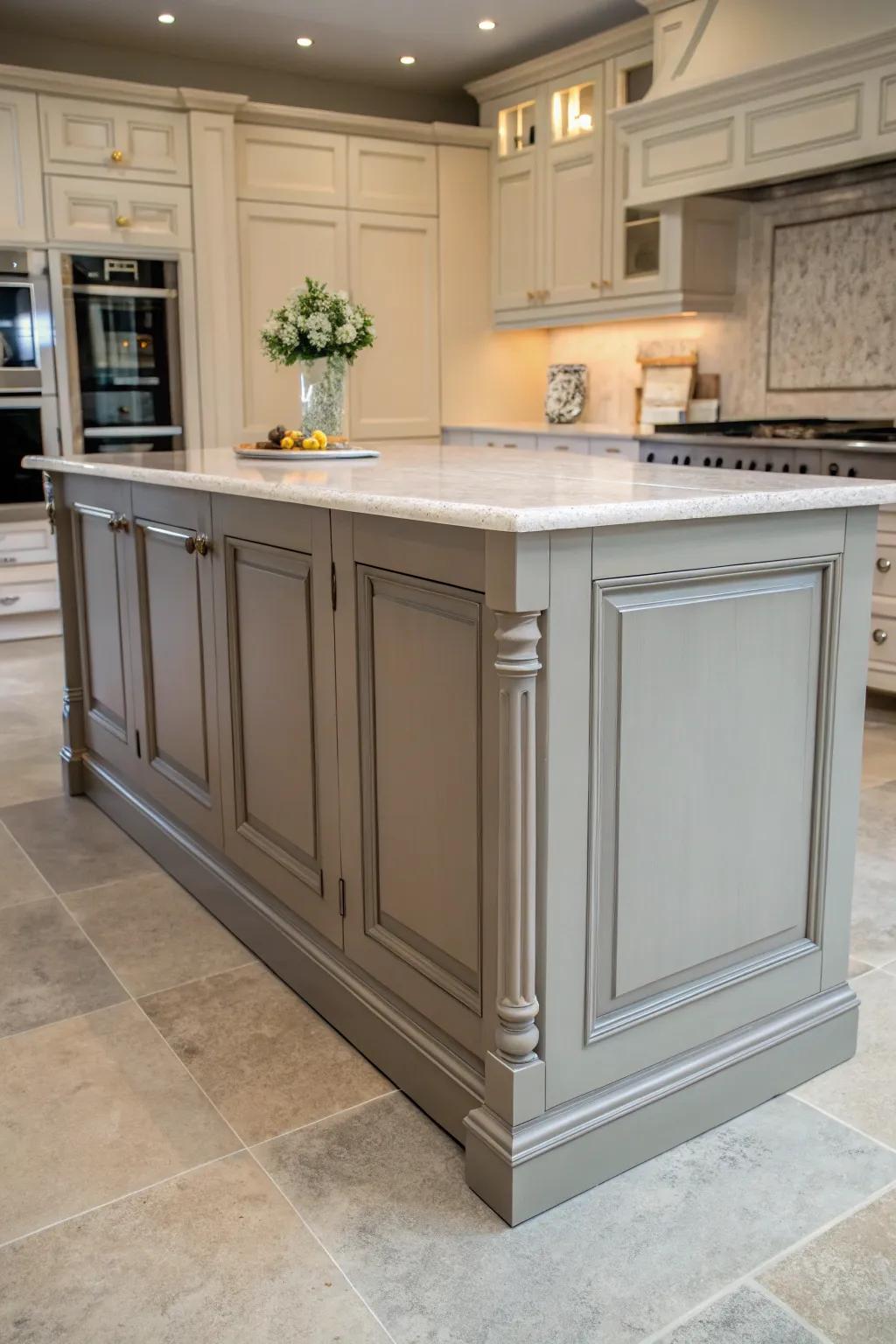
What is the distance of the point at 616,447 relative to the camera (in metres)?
5.21

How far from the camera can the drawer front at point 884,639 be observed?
13.0 ft

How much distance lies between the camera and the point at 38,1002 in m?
2.15

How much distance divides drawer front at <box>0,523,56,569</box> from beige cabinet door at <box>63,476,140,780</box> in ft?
7.42

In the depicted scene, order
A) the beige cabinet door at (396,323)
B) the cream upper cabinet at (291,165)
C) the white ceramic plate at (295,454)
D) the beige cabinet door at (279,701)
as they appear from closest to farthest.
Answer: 1. the beige cabinet door at (279,701)
2. the white ceramic plate at (295,454)
3. the cream upper cabinet at (291,165)
4. the beige cabinet door at (396,323)

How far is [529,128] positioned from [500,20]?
2.48 feet

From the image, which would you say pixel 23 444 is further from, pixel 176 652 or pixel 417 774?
pixel 417 774

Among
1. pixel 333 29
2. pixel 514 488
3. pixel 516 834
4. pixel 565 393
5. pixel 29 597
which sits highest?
pixel 333 29

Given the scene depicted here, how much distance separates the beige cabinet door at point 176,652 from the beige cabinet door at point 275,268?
124 inches

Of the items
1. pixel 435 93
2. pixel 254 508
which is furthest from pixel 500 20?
pixel 254 508

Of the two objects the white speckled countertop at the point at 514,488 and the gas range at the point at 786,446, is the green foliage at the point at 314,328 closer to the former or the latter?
the white speckled countertop at the point at 514,488

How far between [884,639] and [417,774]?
109 inches

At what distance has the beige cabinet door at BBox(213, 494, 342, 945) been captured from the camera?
1953mm

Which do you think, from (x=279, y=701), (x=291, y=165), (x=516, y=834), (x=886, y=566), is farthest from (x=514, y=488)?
(x=291, y=165)

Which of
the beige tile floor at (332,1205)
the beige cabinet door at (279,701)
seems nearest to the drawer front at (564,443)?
the beige cabinet door at (279,701)
